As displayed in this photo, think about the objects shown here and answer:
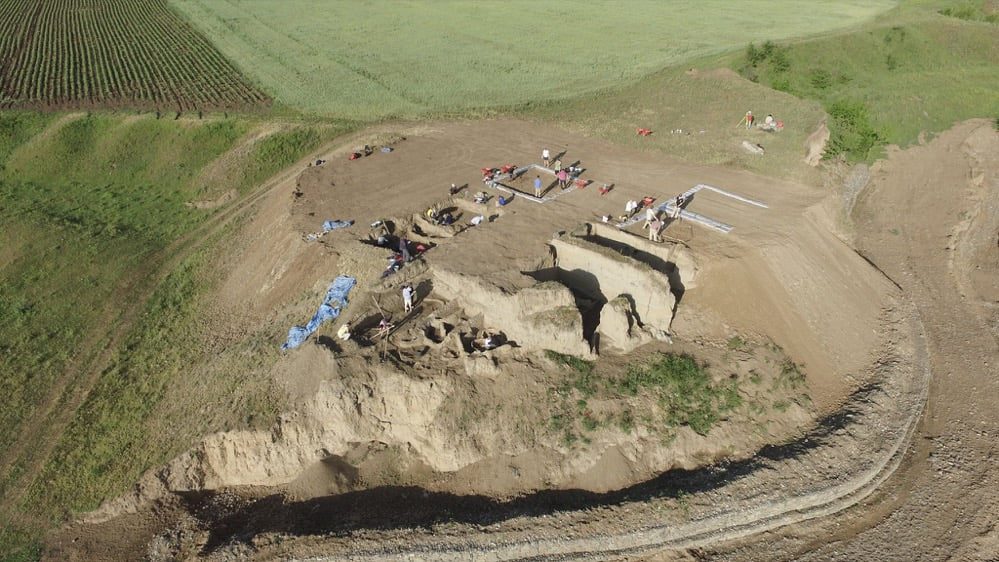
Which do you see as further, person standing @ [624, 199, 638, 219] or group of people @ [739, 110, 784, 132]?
group of people @ [739, 110, 784, 132]

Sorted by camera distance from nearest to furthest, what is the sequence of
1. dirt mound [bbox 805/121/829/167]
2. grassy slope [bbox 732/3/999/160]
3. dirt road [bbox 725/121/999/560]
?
1. dirt road [bbox 725/121/999/560]
2. dirt mound [bbox 805/121/829/167]
3. grassy slope [bbox 732/3/999/160]

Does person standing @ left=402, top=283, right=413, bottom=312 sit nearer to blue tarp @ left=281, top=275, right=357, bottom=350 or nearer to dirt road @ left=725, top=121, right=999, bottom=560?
blue tarp @ left=281, top=275, right=357, bottom=350

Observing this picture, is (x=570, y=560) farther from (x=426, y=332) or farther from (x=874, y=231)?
(x=874, y=231)

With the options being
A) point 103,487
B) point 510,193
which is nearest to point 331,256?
point 510,193

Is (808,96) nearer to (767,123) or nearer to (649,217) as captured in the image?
(767,123)

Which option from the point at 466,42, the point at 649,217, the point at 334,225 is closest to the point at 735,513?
the point at 649,217

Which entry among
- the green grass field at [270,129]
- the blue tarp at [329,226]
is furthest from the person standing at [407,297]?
the blue tarp at [329,226]

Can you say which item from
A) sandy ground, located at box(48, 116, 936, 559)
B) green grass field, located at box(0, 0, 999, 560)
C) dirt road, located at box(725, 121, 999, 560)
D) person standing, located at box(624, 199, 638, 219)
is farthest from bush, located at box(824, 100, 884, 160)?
person standing, located at box(624, 199, 638, 219)
